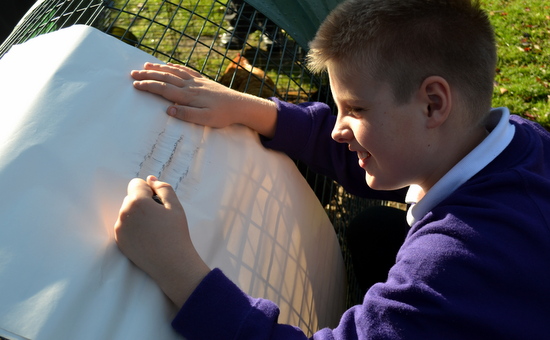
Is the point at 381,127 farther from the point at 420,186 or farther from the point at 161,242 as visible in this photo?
the point at 161,242

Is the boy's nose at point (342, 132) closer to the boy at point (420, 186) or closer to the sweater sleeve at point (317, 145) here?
the boy at point (420, 186)

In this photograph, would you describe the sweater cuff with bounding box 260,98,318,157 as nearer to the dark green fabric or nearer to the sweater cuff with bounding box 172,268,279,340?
the dark green fabric

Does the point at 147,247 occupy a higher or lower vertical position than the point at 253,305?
higher

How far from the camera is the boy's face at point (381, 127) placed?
1.17 meters

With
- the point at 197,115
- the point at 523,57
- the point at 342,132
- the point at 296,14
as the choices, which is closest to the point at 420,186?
the point at 342,132

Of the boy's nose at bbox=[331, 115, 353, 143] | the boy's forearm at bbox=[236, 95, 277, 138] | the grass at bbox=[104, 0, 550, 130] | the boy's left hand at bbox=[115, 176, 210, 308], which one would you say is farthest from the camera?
the grass at bbox=[104, 0, 550, 130]

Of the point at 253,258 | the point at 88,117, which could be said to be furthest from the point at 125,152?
the point at 253,258

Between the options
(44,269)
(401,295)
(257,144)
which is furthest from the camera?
(257,144)

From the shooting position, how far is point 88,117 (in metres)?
1.14

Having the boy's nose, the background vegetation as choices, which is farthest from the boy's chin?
the background vegetation

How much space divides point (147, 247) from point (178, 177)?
8.9 inches

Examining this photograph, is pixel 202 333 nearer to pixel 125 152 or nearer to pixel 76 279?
pixel 76 279

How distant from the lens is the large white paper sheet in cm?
90

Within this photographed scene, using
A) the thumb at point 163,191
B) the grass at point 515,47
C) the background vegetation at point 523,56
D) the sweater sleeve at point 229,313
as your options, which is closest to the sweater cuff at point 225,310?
the sweater sleeve at point 229,313
